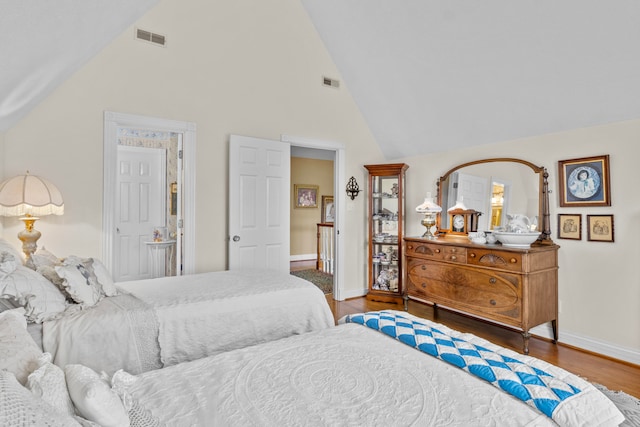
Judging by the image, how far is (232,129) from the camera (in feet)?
12.8

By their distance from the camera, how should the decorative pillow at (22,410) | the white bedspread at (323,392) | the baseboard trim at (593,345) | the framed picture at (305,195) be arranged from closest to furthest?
the decorative pillow at (22,410), the white bedspread at (323,392), the baseboard trim at (593,345), the framed picture at (305,195)

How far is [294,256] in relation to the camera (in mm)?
8008

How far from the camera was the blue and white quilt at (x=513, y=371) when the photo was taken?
3.75 ft

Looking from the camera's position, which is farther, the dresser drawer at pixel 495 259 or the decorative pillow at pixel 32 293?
the dresser drawer at pixel 495 259

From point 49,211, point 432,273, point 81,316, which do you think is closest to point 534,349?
point 432,273

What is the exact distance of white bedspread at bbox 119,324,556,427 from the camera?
1089 millimetres

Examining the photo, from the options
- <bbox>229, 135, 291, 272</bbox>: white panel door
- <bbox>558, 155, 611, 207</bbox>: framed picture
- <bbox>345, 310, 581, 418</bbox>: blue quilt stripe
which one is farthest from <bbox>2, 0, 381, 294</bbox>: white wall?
<bbox>345, 310, 581, 418</bbox>: blue quilt stripe

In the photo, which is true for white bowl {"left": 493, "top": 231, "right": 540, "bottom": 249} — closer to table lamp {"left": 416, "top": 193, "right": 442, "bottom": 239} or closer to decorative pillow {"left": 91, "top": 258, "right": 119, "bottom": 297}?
table lamp {"left": 416, "top": 193, "right": 442, "bottom": 239}

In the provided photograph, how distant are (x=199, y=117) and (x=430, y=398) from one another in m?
3.37

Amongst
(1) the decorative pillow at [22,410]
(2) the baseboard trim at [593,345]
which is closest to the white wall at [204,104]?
(2) the baseboard trim at [593,345]

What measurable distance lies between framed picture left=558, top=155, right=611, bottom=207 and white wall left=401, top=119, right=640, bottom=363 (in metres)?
0.05

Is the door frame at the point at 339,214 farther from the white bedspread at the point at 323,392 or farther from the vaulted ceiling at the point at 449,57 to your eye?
the white bedspread at the point at 323,392

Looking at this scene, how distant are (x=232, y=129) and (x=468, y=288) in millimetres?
2941

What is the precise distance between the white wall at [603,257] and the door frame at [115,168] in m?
3.34
